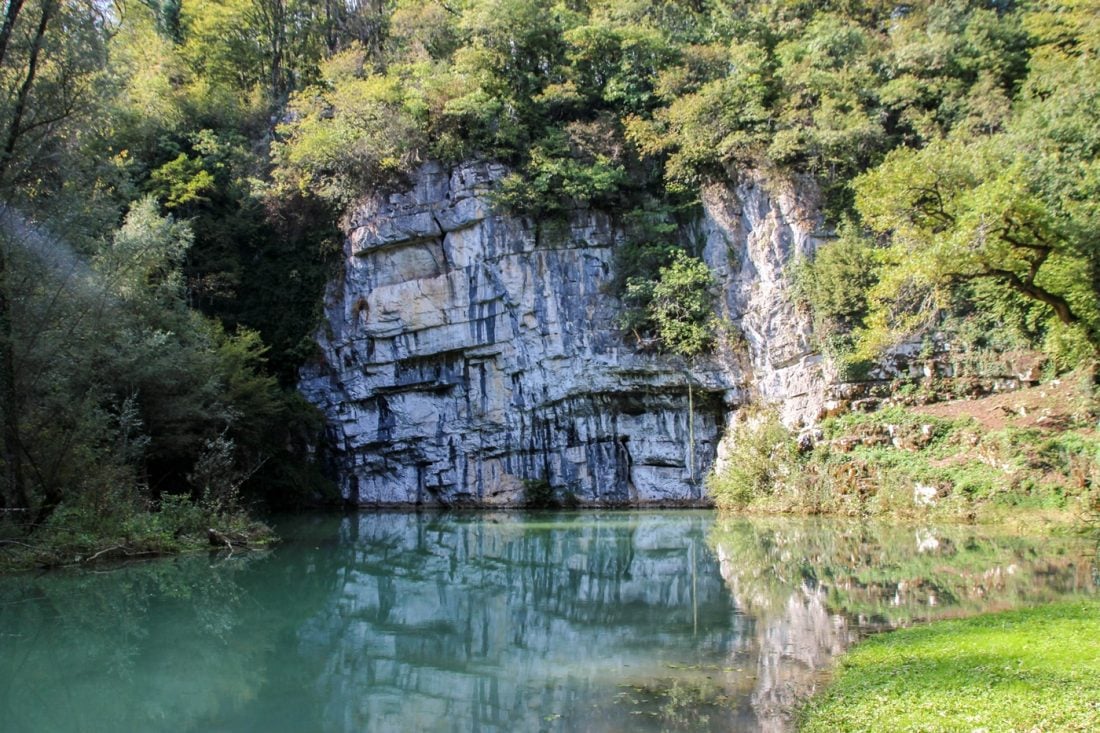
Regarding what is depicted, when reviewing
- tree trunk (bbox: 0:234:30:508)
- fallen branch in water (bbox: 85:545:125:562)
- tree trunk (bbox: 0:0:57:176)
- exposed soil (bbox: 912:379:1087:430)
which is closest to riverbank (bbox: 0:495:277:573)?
fallen branch in water (bbox: 85:545:125:562)

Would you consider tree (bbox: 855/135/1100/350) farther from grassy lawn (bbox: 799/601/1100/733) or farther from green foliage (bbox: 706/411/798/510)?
grassy lawn (bbox: 799/601/1100/733)

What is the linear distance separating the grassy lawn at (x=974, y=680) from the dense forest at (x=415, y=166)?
10.3 meters

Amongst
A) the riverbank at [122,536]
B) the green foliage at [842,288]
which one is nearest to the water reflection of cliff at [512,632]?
the riverbank at [122,536]

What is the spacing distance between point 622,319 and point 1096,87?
14.2 metres

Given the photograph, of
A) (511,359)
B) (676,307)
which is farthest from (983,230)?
(511,359)

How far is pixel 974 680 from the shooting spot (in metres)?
5.12

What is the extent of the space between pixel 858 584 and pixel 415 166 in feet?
74.8

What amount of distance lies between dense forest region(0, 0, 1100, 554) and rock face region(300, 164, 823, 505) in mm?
1098

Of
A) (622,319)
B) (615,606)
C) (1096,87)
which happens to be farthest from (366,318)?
(1096,87)

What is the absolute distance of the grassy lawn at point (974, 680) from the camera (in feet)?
14.7

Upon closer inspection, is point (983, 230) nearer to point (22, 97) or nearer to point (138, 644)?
point (138, 644)

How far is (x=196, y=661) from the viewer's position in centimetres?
702

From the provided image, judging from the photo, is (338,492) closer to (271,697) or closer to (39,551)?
(39,551)

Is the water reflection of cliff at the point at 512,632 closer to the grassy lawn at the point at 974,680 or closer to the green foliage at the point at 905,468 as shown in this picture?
the grassy lawn at the point at 974,680
